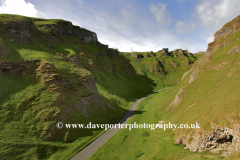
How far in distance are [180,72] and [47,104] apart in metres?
174

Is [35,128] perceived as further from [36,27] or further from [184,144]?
[36,27]

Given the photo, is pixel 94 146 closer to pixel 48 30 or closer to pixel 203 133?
pixel 203 133

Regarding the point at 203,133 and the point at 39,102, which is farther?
the point at 39,102

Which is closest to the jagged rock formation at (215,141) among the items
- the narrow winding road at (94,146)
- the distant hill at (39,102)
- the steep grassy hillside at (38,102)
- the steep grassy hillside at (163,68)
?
the narrow winding road at (94,146)

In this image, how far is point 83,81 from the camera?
4591 cm

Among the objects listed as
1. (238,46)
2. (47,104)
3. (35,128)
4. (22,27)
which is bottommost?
(35,128)

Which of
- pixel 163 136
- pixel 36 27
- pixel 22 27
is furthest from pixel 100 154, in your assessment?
pixel 36 27

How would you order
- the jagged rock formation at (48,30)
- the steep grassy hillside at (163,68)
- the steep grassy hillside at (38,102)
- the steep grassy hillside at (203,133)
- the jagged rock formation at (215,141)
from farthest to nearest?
the steep grassy hillside at (163,68) < the jagged rock formation at (48,30) < the steep grassy hillside at (38,102) < the steep grassy hillside at (203,133) < the jagged rock formation at (215,141)

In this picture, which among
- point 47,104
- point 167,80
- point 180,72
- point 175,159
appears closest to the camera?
point 175,159

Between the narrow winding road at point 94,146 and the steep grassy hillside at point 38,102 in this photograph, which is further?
the narrow winding road at point 94,146

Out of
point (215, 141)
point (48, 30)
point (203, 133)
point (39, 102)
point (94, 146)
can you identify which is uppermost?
point (48, 30)

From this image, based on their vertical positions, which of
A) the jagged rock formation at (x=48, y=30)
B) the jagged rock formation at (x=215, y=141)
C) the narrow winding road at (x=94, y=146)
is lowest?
the narrow winding road at (x=94, y=146)

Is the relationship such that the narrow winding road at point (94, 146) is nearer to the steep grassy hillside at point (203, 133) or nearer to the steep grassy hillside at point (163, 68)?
the steep grassy hillside at point (203, 133)

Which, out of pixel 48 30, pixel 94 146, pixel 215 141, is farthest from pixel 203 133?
pixel 48 30
